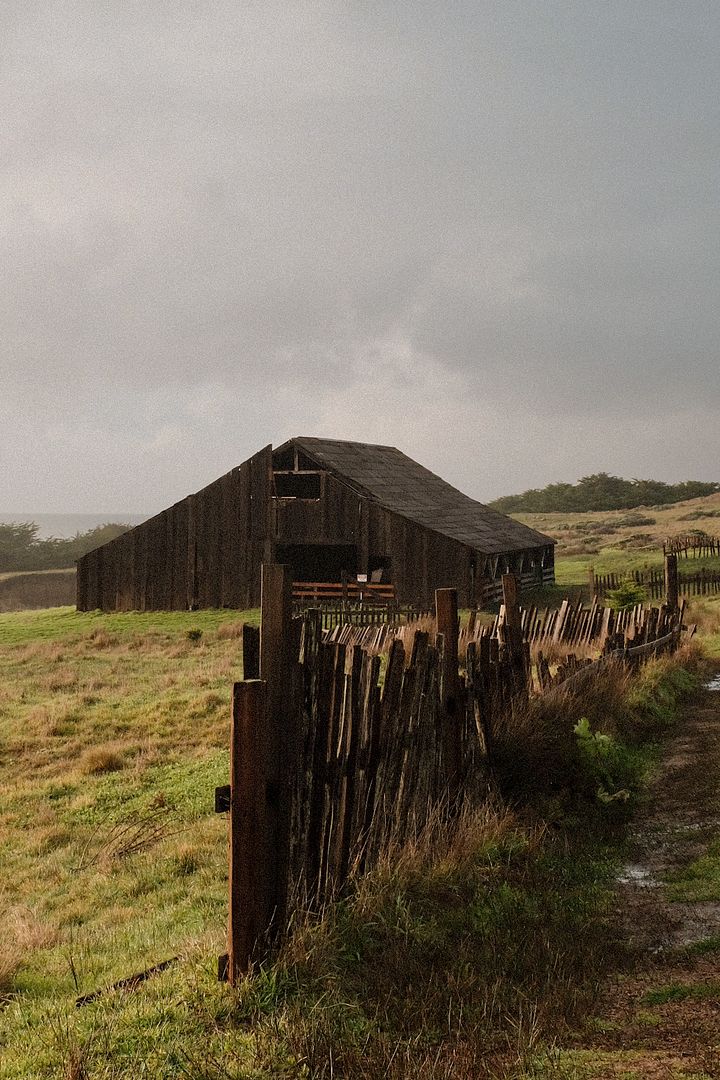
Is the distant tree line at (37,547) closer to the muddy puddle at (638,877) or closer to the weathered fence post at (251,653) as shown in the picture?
the muddy puddle at (638,877)

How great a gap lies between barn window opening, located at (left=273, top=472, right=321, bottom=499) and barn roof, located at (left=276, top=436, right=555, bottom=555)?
5.05 ft

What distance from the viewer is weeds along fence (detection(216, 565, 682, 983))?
436 centimetres

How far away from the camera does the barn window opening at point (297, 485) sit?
32.7 metres

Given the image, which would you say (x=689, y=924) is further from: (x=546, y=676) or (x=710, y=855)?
(x=546, y=676)

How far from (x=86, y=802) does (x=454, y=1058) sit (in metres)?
7.02

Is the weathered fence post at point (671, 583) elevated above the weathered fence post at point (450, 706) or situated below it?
above

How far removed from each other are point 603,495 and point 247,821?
101 m

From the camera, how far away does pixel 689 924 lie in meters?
5.29

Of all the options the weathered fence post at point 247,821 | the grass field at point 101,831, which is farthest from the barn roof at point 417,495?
the weathered fence post at point 247,821

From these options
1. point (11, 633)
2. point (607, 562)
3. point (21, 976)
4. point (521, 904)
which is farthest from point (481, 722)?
point (607, 562)

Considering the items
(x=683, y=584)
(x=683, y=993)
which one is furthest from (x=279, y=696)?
(x=683, y=584)

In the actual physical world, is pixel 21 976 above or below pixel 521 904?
below

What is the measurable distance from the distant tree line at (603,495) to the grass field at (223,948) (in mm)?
91516

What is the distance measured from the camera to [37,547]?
8369cm
